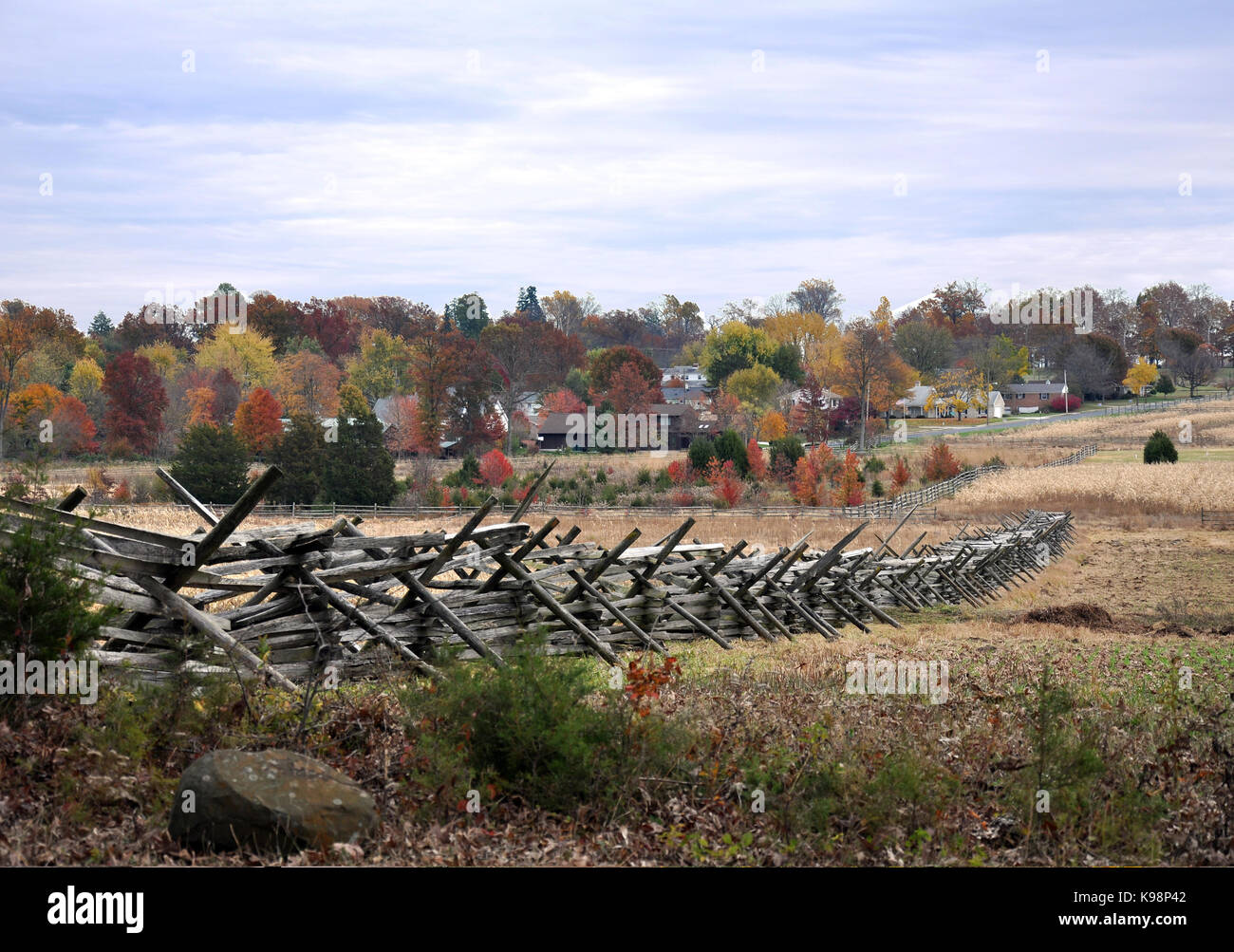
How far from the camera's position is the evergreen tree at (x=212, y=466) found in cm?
4844

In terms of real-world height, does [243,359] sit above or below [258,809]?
above

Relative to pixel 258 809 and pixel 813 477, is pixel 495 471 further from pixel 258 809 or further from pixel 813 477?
pixel 258 809

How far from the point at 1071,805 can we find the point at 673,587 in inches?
366

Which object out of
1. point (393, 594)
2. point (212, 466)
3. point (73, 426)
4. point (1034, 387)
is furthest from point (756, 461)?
point (1034, 387)

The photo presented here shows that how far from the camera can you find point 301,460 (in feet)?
172

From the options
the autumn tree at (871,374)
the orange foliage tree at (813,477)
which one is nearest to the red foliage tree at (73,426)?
the orange foliage tree at (813,477)

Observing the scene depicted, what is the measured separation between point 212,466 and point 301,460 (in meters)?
4.91

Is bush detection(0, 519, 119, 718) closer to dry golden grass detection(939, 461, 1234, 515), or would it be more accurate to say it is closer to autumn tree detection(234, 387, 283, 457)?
dry golden grass detection(939, 461, 1234, 515)

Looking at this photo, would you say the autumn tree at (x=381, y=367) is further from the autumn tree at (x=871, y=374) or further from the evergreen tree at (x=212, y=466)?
the evergreen tree at (x=212, y=466)

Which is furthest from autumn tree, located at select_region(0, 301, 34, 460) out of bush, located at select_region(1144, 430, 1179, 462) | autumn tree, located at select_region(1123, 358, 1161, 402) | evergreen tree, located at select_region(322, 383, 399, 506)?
autumn tree, located at select_region(1123, 358, 1161, 402)

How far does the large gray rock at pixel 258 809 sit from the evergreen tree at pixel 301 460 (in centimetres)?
4635

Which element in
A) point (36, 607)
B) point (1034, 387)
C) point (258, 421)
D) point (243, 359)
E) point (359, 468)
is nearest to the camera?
point (36, 607)

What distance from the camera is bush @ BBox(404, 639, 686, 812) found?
6.89 metres
